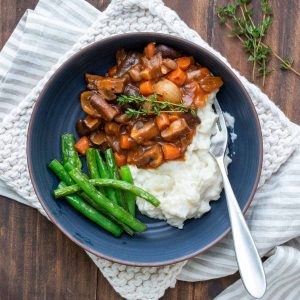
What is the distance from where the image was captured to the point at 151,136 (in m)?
4.15

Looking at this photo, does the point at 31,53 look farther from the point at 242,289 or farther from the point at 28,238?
the point at 242,289

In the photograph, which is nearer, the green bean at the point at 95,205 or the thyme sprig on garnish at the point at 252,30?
the green bean at the point at 95,205

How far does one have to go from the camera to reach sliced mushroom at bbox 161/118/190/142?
4061 millimetres

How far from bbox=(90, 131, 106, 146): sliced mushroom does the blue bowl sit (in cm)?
22

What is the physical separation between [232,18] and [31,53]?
167 centimetres

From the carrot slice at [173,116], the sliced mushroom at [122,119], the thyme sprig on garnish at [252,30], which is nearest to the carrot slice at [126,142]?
the sliced mushroom at [122,119]

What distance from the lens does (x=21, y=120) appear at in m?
4.45

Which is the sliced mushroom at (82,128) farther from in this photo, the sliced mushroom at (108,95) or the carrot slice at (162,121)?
the carrot slice at (162,121)

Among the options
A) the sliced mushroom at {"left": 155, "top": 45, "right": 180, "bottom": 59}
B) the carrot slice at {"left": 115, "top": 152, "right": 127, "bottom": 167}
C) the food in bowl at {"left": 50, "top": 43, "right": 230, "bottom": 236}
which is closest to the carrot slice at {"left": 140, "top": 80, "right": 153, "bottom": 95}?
the food in bowl at {"left": 50, "top": 43, "right": 230, "bottom": 236}

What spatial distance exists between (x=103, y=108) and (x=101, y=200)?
2.29 feet

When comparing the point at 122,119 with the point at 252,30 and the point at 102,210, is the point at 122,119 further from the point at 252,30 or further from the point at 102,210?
the point at 252,30

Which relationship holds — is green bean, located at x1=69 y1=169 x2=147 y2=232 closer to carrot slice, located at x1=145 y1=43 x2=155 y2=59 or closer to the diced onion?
the diced onion

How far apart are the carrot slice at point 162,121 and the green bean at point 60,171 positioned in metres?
0.83

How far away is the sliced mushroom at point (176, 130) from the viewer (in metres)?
4.06
